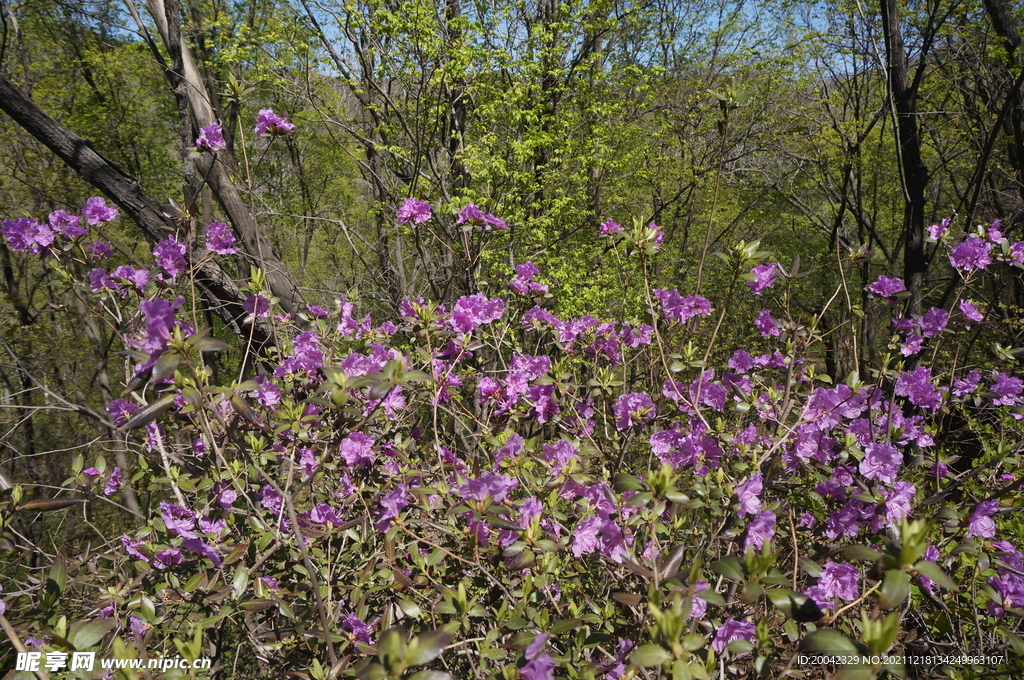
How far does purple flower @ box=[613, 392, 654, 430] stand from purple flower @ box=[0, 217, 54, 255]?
2.25 metres

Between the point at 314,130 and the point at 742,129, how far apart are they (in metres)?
7.13

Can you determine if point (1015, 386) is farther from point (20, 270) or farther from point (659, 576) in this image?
point (20, 270)

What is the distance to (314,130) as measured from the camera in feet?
30.2

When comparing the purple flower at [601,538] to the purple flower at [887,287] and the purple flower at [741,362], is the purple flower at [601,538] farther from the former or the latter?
the purple flower at [887,287]

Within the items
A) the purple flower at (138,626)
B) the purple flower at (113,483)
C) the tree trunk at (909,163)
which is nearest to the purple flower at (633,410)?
the purple flower at (138,626)

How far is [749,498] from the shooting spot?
4.28 ft

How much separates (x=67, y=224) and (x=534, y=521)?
2077 mm

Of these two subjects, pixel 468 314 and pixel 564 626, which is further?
pixel 468 314

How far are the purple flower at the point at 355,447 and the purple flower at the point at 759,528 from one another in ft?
3.62

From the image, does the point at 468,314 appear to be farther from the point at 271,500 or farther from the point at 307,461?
the point at 271,500

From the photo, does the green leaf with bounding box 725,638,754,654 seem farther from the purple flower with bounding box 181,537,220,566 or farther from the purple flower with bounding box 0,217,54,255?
the purple flower with bounding box 0,217,54,255

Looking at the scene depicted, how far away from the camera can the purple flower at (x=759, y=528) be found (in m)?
1.23

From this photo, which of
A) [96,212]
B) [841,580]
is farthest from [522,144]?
[841,580]

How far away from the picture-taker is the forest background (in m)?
4.13
